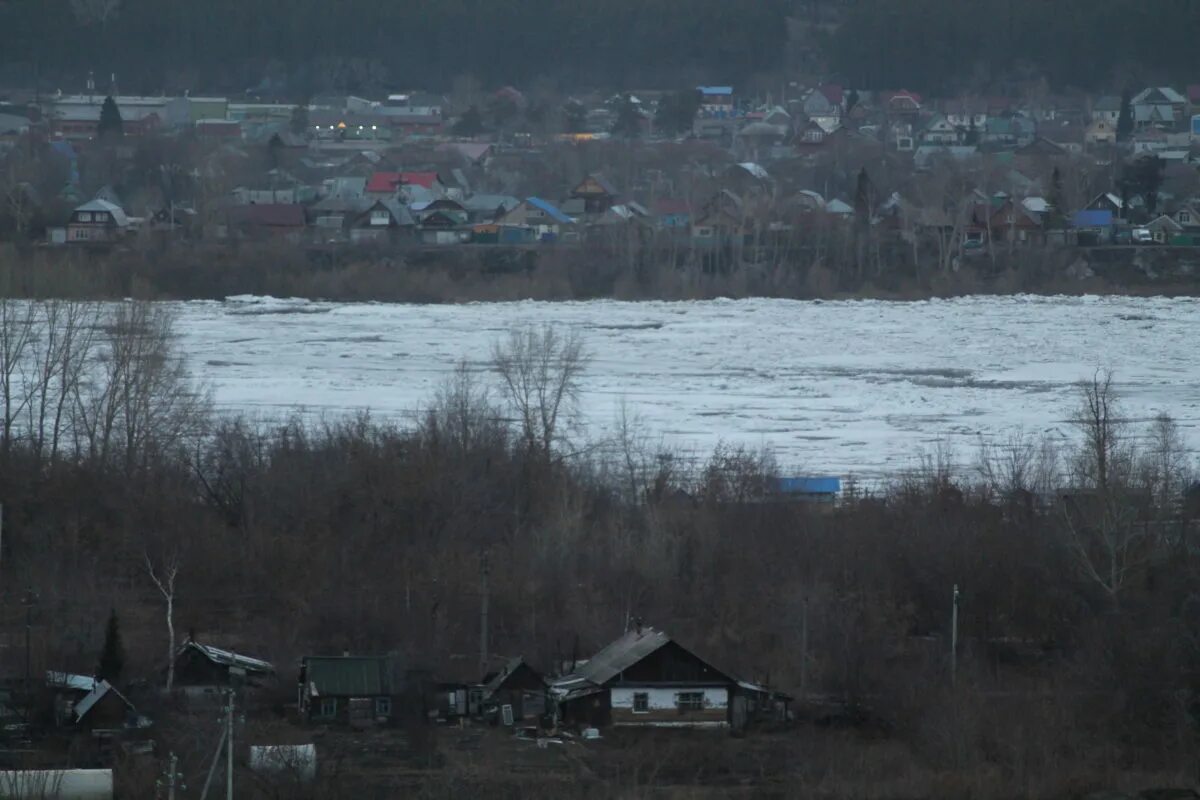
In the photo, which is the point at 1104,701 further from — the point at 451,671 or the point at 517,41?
the point at 517,41

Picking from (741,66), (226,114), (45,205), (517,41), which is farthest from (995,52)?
(45,205)

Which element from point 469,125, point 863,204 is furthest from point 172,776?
point 469,125

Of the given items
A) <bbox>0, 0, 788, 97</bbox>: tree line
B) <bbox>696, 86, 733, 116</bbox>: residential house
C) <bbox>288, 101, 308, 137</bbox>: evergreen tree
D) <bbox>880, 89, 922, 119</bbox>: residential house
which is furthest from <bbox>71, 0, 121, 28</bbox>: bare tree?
<bbox>880, 89, 922, 119</bbox>: residential house

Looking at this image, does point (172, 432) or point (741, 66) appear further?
point (741, 66)

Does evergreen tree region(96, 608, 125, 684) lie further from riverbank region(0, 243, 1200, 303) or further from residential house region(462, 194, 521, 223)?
residential house region(462, 194, 521, 223)

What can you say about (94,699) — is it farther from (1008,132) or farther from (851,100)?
(851,100)

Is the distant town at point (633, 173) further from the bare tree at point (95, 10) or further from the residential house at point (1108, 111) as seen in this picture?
the bare tree at point (95, 10)
